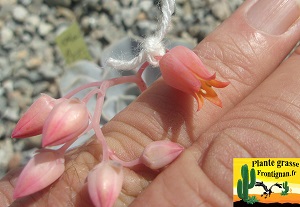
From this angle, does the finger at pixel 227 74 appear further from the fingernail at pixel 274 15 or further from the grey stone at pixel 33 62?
the grey stone at pixel 33 62

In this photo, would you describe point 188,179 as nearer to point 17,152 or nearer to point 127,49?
point 127,49

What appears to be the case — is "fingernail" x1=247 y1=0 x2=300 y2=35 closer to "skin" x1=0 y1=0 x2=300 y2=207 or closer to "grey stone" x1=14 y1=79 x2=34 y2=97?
"skin" x1=0 y1=0 x2=300 y2=207

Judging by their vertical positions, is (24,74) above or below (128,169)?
below

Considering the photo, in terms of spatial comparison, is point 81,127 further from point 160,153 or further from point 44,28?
point 44,28

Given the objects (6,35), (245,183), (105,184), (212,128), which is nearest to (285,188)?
(245,183)

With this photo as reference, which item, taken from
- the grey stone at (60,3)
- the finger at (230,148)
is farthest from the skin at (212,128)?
the grey stone at (60,3)

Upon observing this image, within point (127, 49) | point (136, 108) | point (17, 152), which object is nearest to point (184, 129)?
point (136, 108)
